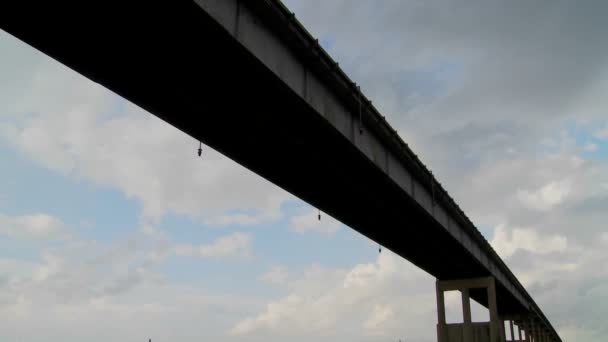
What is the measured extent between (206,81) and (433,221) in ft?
53.3

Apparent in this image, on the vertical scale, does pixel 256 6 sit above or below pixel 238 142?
above

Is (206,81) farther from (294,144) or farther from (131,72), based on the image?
(294,144)

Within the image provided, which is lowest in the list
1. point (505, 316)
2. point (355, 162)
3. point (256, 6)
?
point (505, 316)

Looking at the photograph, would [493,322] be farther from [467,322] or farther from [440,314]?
[440,314]

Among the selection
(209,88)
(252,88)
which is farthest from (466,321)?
(209,88)

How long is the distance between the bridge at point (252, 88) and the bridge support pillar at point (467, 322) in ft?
48.6

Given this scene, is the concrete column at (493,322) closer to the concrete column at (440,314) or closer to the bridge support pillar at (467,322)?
the bridge support pillar at (467,322)

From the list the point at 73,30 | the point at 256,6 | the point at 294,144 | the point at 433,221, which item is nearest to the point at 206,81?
the point at 256,6

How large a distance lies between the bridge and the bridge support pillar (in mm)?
14820

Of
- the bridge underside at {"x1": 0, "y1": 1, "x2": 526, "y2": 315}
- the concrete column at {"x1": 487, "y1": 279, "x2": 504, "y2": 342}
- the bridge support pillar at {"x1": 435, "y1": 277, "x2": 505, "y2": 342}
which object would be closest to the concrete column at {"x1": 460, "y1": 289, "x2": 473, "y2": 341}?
the bridge support pillar at {"x1": 435, "y1": 277, "x2": 505, "y2": 342}

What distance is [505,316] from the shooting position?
2494 inches

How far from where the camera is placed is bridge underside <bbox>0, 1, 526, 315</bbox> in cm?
1144

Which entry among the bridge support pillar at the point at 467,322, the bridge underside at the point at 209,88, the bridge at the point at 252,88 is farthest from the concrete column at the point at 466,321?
the bridge underside at the point at 209,88

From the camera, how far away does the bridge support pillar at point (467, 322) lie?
36906mm
